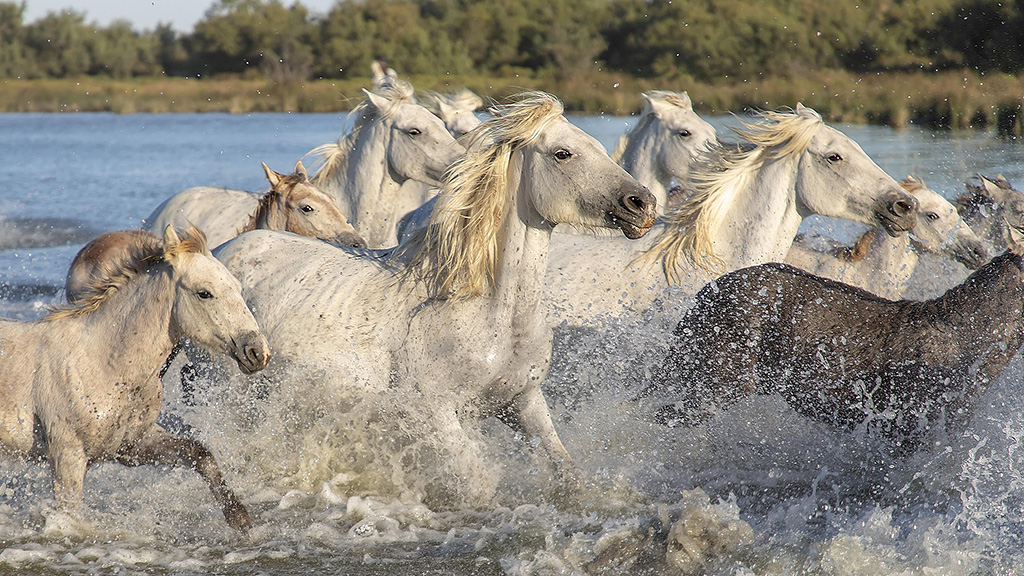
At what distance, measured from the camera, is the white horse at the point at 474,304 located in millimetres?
4000

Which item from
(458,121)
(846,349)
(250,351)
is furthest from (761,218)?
(458,121)

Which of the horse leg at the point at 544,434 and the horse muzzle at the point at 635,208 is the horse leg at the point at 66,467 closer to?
the horse leg at the point at 544,434

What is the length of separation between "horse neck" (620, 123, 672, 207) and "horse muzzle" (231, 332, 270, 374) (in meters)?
3.85

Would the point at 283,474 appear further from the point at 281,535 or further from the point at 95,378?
the point at 95,378

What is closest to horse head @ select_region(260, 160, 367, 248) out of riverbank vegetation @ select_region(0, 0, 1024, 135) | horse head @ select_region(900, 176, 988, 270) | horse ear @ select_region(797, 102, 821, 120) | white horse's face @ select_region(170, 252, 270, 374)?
white horse's face @ select_region(170, 252, 270, 374)

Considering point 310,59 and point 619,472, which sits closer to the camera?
point 619,472

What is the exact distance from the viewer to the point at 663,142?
709 centimetres

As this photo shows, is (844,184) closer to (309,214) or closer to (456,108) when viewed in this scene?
(309,214)

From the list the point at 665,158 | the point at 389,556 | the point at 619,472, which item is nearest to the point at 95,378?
the point at 389,556

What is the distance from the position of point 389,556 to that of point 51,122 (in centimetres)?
3216

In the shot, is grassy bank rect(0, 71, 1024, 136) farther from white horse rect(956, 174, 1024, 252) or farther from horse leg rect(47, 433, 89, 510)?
horse leg rect(47, 433, 89, 510)

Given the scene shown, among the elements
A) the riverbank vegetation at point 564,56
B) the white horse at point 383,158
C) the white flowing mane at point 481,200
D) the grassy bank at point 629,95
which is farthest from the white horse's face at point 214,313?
the riverbank vegetation at point 564,56

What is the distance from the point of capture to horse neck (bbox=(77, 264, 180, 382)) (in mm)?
3996

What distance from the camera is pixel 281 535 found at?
13.8 feet
